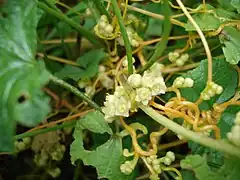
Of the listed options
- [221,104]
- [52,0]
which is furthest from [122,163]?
[52,0]

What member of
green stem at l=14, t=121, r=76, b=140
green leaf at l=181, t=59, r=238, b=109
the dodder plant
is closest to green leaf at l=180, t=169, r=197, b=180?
the dodder plant

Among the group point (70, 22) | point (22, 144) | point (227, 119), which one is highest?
point (70, 22)

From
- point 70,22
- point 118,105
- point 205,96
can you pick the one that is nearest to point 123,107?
point 118,105

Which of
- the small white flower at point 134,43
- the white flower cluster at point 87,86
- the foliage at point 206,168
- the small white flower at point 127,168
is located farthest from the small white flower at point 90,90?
the foliage at point 206,168

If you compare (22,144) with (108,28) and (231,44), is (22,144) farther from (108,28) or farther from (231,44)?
(231,44)

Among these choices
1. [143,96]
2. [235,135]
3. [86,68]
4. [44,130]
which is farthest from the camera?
[86,68]

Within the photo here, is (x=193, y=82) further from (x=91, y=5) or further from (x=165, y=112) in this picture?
(x=91, y=5)
